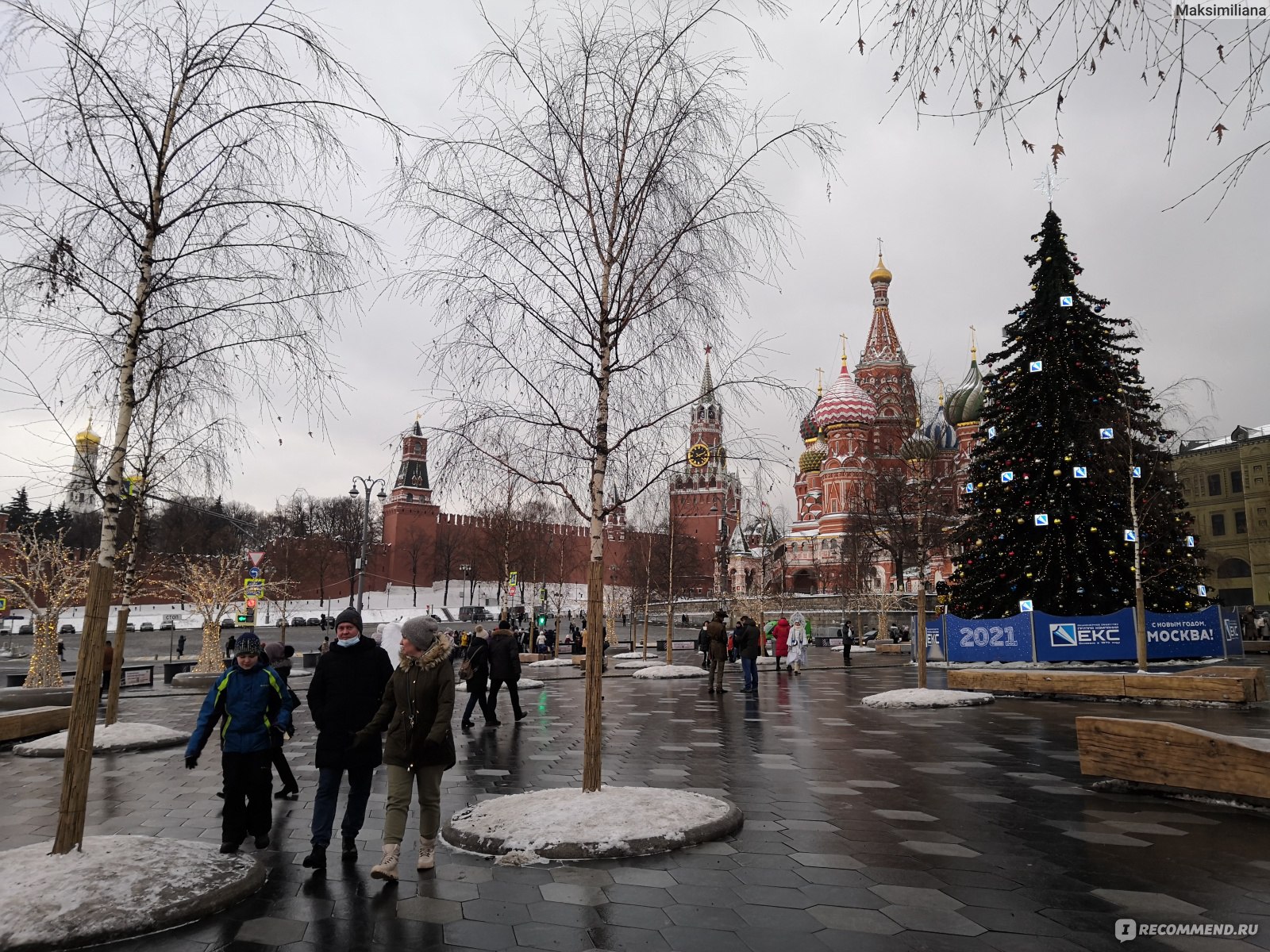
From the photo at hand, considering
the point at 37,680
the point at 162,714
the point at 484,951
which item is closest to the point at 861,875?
the point at 484,951

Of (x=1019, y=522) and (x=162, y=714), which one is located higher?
(x=1019, y=522)

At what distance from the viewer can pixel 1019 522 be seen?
23.8 metres

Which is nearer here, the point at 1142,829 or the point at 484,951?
the point at 484,951

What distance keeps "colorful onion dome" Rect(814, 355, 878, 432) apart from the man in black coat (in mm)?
63003

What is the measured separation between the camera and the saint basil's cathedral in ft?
166

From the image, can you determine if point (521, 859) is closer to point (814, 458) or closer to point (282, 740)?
point (282, 740)

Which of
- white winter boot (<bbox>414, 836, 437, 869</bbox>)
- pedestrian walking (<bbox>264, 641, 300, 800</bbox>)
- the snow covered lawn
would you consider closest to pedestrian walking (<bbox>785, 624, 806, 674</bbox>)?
pedestrian walking (<bbox>264, 641, 300, 800</bbox>)

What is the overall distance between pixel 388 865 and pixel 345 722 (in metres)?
1.07

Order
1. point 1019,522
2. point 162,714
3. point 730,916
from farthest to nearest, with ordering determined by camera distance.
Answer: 1. point 1019,522
2. point 162,714
3. point 730,916

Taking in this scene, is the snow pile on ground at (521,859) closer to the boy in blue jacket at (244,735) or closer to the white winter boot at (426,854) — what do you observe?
the white winter boot at (426,854)

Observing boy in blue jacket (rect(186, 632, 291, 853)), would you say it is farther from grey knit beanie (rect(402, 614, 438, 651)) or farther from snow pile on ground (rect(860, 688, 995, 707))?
snow pile on ground (rect(860, 688, 995, 707))

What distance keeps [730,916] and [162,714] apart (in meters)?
14.4

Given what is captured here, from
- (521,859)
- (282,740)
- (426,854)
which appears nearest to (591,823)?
(521,859)

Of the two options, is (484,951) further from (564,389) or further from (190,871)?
(564,389)
